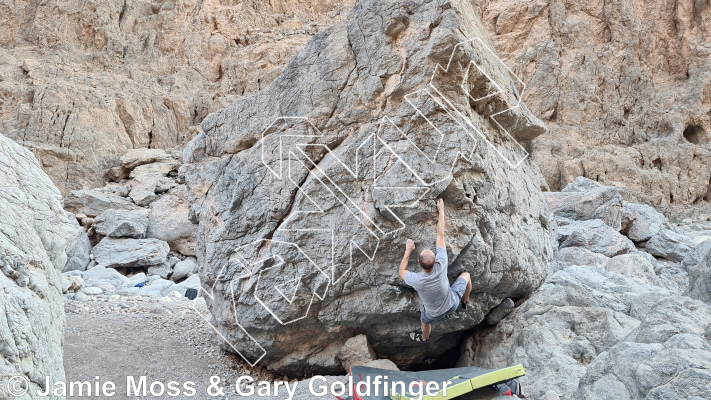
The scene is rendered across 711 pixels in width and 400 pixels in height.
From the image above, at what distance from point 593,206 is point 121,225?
1000 centimetres

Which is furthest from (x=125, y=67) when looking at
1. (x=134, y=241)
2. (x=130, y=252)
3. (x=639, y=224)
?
(x=639, y=224)

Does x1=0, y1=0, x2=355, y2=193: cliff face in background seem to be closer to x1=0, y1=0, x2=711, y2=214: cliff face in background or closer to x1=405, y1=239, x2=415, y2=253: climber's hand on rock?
x1=0, y1=0, x2=711, y2=214: cliff face in background

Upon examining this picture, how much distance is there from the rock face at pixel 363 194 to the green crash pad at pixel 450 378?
58 cm

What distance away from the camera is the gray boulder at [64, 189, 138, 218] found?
1375 cm

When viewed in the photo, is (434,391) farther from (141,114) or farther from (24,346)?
(141,114)

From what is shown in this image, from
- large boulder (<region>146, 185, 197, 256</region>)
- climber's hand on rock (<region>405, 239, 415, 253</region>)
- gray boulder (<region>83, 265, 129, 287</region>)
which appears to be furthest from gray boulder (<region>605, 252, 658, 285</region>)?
large boulder (<region>146, 185, 197, 256</region>)

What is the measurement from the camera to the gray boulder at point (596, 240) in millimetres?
8398

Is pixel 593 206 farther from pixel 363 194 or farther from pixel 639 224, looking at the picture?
pixel 363 194

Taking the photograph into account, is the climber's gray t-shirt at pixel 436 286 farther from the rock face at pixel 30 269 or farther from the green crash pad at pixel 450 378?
the rock face at pixel 30 269

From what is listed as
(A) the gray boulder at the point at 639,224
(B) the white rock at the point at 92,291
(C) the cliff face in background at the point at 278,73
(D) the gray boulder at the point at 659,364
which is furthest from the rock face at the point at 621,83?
(D) the gray boulder at the point at 659,364

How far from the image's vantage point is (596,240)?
28.1 ft

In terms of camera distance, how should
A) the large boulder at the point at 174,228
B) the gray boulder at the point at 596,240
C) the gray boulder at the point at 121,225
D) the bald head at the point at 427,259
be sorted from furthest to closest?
the large boulder at the point at 174,228 < the gray boulder at the point at 121,225 < the gray boulder at the point at 596,240 < the bald head at the point at 427,259

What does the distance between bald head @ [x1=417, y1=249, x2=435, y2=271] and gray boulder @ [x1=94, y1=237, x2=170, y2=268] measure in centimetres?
781

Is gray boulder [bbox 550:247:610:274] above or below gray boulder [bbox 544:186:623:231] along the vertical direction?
above
